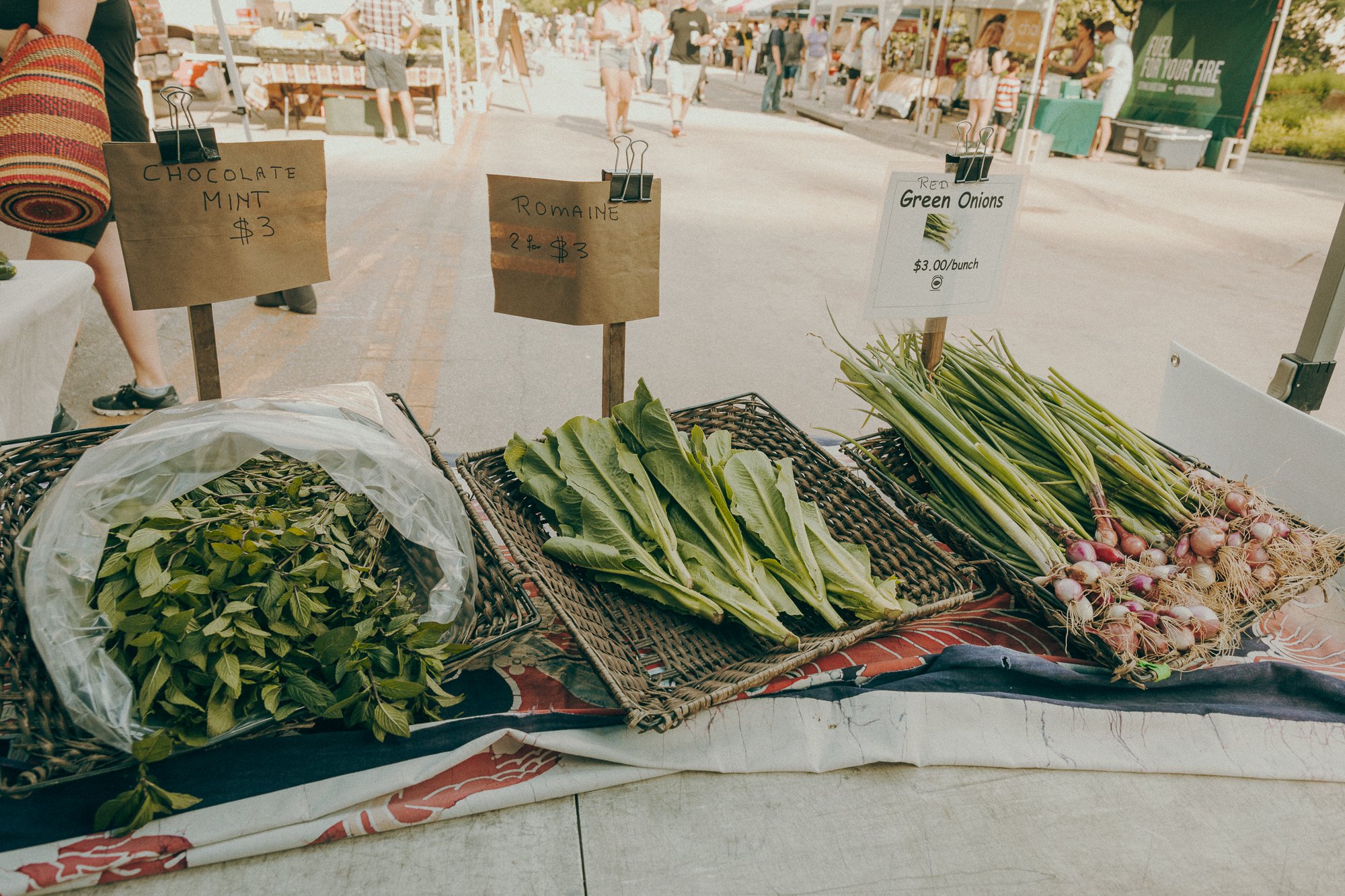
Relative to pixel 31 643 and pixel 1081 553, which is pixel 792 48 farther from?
pixel 31 643

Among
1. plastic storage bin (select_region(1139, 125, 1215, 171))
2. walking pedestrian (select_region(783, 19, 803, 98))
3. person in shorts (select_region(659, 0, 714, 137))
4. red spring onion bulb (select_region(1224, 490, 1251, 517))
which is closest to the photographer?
red spring onion bulb (select_region(1224, 490, 1251, 517))

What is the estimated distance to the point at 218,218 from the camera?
1664 millimetres

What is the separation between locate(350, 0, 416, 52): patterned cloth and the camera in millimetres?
9008

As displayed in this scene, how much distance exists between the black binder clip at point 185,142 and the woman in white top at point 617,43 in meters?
8.62

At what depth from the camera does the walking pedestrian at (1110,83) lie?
11.9m

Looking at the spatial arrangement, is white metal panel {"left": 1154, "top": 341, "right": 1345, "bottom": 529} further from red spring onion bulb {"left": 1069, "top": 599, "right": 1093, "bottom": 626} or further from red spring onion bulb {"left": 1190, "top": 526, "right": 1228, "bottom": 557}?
red spring onion bulb {"left": 1069, "top": 599, "right": 1093, "bottom": 626}

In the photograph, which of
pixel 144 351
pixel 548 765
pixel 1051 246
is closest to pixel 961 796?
pixel 548 765

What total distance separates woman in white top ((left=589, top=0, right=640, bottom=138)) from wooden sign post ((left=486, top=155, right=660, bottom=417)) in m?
8.44

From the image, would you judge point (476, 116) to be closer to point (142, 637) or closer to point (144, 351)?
point (144, 351)

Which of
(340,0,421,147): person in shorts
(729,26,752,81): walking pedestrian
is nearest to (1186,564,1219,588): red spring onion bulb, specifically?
(340,0,421,147): person in shorts

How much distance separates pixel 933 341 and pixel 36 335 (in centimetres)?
233

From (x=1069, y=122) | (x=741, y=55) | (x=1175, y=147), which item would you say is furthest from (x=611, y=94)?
(x=741, y=55)

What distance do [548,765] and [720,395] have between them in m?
2.55

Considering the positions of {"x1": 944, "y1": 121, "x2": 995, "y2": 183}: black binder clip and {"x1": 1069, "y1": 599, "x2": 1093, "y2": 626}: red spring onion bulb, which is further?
{"x1": 944, "y1": 121, "x2": 995, "y2": 183}: black binder clip
